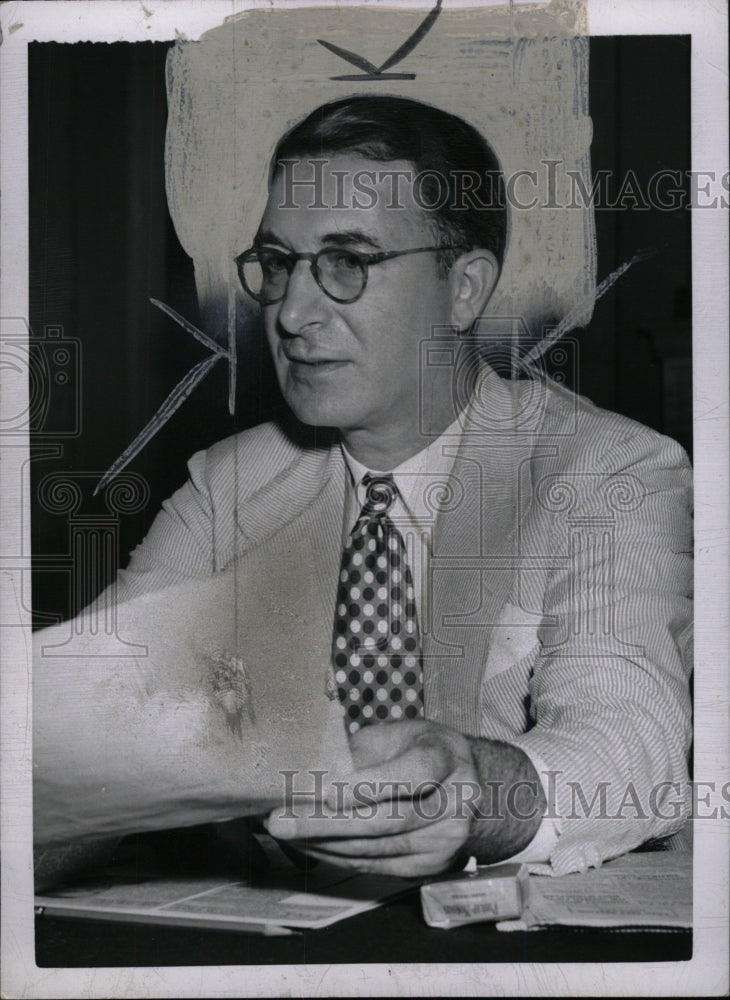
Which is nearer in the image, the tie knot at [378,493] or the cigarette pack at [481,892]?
the cigarette pack at [481,892]

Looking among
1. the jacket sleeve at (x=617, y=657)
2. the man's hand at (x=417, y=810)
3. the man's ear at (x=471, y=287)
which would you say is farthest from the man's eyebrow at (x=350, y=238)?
the man's hand at (x=417, y=810)

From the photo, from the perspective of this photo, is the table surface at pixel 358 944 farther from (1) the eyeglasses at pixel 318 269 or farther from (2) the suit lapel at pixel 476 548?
(1) the eyeglasses at pixel 318 269

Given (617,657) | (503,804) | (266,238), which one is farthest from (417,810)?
(266,238)

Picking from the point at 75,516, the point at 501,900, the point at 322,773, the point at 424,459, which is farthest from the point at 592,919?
the point at 75,516

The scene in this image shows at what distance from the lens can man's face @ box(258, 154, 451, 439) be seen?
281cm

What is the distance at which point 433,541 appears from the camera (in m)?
2.85

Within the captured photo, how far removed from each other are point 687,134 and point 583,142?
28cm

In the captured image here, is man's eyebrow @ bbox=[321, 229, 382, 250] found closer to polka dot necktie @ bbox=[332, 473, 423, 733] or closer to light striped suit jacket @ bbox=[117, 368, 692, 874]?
light striped suit jacket @ bbox=[117, 368, 692, 874]

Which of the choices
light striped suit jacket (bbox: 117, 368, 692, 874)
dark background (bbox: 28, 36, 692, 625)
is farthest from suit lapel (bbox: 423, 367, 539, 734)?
dark background (bbox: 28, 36, 692, 625)

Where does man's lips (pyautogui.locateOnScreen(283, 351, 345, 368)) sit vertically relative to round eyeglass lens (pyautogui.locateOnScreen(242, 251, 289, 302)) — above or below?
below

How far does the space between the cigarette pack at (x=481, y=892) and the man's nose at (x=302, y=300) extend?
4.84ft

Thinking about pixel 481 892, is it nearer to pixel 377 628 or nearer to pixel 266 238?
pixel 377 628

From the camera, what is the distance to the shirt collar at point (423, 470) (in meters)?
2.86

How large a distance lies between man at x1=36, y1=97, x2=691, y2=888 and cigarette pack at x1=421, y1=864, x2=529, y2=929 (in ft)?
0.16
